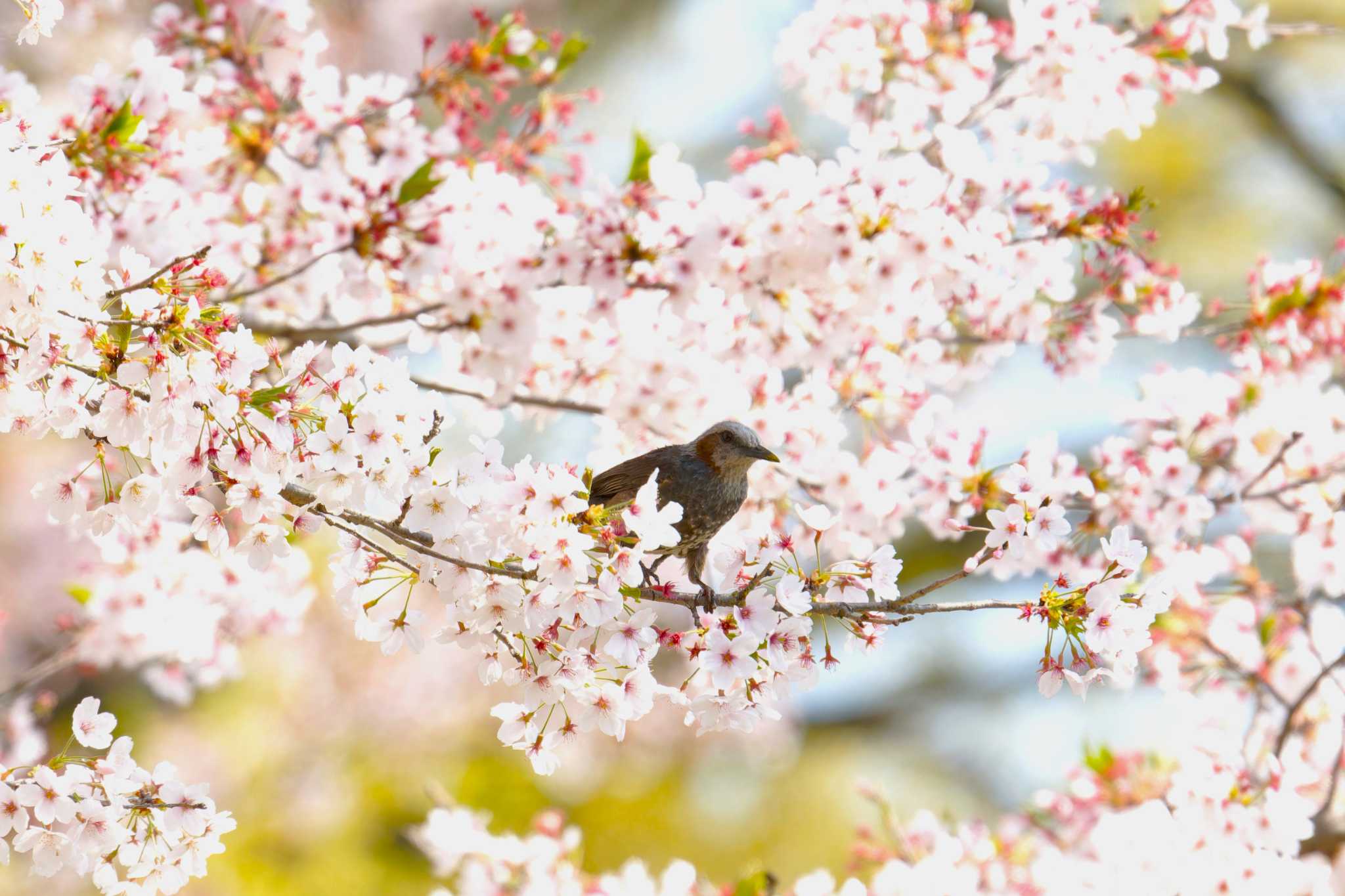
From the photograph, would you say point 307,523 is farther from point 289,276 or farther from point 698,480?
point 289,276

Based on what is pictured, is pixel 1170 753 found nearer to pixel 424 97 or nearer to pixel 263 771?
pixel 424 97

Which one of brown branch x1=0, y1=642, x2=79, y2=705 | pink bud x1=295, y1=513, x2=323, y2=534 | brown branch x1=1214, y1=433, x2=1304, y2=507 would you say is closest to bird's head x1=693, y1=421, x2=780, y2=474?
pink bud x1=295, y1=513, x2=323, y2=534

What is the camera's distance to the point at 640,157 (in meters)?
3.22

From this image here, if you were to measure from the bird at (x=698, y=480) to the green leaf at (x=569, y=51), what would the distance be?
1464 mm

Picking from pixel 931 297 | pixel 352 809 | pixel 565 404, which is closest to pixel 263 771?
pixel 352 809

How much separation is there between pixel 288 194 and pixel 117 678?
6.80 m

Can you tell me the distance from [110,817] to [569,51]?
8.61 ft

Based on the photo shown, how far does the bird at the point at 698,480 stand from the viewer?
2707 millimetres

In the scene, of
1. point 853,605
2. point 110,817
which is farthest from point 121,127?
point 853,605

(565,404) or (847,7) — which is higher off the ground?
(847,7)

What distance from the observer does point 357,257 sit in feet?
11.2

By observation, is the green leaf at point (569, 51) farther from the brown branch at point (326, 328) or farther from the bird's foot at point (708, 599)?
the bird's foot at point (708, 599)

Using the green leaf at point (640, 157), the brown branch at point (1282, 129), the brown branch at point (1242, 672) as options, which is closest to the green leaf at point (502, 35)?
the green leaf at point (640, 157)

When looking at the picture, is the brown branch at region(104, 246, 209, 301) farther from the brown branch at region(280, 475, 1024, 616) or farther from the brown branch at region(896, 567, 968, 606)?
the brown branch at region(896, 567, 968, 606)
